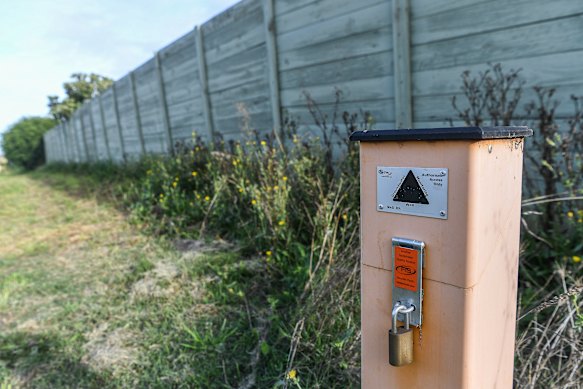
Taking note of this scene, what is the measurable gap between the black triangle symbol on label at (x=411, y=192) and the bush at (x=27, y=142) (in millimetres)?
37587

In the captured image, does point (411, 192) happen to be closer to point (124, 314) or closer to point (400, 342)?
point (400, 342)

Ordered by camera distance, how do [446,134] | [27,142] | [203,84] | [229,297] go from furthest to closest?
[27,142]
[203,84]
[229,297]
[446,134]

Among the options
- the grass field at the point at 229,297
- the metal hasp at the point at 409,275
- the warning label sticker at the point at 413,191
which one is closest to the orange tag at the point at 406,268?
the metal hasp at the point at 409,275

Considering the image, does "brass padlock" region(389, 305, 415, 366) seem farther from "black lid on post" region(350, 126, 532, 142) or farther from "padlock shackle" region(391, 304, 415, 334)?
"black lid on post" region(350, 126, 532, 142)

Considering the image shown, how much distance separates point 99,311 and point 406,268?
2.64 m

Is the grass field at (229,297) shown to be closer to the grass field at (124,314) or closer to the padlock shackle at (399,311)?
the grass field at (124,314)

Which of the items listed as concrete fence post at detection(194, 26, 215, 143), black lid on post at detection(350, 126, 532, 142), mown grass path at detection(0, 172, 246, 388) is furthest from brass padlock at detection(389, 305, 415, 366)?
concrete fence post at detection(194, 26, 215, 143)

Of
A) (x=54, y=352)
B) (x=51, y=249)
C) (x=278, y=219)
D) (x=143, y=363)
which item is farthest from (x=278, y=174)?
(x=51, y=249)

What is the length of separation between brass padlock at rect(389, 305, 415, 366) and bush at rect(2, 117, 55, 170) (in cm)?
3759

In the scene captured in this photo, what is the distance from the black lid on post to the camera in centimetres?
99

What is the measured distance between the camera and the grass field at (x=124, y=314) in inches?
92.7

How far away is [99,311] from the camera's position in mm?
3021

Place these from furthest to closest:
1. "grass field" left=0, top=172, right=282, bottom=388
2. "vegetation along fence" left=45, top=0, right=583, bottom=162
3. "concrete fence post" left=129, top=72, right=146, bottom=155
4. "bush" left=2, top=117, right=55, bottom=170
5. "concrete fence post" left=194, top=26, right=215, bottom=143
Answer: "bush" left=2, top=117, right=55, bottom=170 → "concrete fence post" left=129, top=72, right=146, bottom=155 → "concrete fence post" left=194, top=26, right=215, bottom=143 → "vegetation along fence" left=45, top=0, right=583, bottom=162 → "grass field" left=0, top=172, right=282, bottom=388

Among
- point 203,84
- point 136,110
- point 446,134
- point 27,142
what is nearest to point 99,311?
point 446,134
